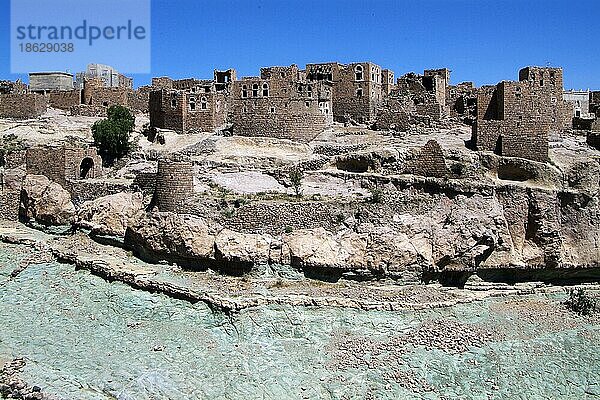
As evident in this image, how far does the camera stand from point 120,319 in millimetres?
19797

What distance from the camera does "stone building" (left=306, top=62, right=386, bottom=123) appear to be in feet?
116

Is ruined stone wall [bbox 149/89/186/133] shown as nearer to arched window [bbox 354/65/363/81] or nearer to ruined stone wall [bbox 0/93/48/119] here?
ruined stone wall [bbox 0/93/48/119]

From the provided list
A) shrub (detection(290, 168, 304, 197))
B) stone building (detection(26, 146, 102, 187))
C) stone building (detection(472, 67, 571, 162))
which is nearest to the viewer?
shrub (detection(290, 168, 304, 197))

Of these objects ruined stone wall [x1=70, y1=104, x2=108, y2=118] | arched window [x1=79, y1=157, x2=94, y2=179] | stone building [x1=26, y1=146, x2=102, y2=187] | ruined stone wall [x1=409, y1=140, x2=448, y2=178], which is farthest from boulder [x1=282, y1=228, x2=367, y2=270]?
ruined stone wall [x1=70, y1=104, x2=108, y2=118]

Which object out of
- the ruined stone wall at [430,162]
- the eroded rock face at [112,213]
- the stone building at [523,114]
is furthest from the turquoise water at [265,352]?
the stone building at [523,114]

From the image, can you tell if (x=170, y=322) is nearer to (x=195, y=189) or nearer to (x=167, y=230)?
(x=167, y=230)

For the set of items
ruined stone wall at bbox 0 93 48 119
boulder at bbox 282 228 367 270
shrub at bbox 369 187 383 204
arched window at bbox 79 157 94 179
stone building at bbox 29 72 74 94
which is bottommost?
boulder at bbox 282 228 367 270

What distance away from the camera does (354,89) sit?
3584 cm

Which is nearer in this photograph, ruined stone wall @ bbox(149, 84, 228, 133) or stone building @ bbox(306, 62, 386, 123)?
ruined stone wall @ bbox(149, 84, 228, 133)

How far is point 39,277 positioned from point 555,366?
15478 millimetres

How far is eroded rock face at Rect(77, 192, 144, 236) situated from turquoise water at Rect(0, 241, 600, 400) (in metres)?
3.33

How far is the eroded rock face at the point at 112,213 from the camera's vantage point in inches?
958

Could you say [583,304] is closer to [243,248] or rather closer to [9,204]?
[243,248]

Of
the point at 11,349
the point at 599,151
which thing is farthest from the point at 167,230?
the point at 599,151
